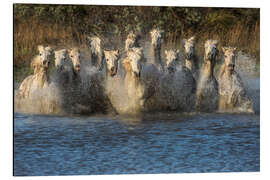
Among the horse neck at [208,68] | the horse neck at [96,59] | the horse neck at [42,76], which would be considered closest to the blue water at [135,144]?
the horse neck at [42,76]

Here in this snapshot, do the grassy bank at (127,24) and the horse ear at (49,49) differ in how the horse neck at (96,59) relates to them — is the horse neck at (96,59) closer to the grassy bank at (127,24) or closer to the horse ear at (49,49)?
the grassy bank at (127,24)

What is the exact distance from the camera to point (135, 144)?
1625cm

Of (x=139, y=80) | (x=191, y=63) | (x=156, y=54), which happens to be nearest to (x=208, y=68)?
(x=191, y=63)

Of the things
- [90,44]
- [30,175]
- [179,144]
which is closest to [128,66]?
[90,44]

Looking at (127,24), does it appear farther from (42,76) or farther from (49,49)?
(42,76)

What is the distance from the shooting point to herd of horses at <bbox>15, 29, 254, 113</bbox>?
57.0 ft

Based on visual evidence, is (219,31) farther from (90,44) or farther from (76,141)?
(76,141)

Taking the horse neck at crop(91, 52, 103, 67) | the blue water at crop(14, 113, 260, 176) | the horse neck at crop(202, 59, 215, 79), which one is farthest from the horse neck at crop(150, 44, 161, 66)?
the blue water at crop(14, 113, 260, 176)

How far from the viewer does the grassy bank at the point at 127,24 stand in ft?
55.5

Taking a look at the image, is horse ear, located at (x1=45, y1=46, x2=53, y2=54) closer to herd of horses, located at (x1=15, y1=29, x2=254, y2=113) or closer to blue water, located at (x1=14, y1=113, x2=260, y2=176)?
herd of horses, located at (x1=15, y1=29, x2=254, y2=113)

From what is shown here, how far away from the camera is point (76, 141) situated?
1619cm

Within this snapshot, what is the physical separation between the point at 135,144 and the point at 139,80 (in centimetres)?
181

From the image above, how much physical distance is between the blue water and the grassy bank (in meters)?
1.26

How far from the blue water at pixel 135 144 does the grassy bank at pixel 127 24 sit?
1.26m
